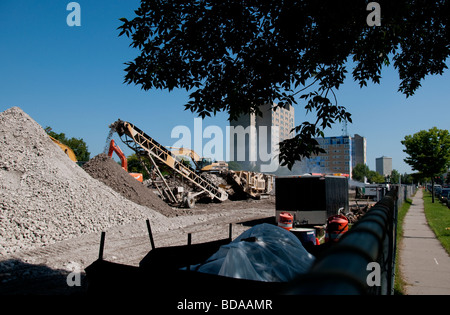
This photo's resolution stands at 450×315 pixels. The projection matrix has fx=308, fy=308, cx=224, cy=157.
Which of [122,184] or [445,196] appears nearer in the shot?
[122,184]

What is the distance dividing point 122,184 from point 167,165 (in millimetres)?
4585

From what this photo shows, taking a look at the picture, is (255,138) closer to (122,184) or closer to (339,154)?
(339,154)

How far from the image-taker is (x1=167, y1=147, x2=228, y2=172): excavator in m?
28.3

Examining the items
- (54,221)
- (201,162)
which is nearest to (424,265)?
(54,221)

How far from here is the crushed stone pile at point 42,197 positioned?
35.3ft

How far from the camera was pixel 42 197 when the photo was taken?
1271 centimetres

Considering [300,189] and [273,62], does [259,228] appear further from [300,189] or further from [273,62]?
[300,189]

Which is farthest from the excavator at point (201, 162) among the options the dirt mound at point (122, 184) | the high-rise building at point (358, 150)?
the high-rise building at point (358, 150)

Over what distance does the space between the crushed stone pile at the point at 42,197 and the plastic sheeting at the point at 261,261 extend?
8882 millimetres

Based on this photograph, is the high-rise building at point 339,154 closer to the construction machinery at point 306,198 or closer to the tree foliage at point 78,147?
the tree foliage at point 78,147

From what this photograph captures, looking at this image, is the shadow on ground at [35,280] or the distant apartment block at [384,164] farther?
the distant apartment block at [384,164]

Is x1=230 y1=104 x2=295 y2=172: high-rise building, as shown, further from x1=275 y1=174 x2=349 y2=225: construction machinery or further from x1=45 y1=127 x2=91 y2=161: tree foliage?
x1=275 y1=174 x2=349 y2=225: construction machinery

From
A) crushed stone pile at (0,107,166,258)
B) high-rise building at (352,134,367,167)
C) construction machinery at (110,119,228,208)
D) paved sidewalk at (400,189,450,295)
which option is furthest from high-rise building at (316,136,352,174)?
crushed stone pile at (0,107,166,258)
